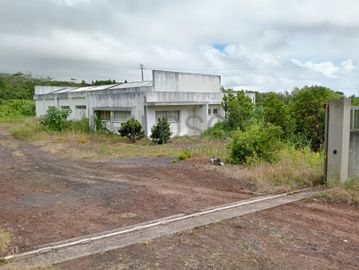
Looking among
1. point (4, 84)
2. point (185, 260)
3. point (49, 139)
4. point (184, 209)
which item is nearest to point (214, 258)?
point (185, 260)

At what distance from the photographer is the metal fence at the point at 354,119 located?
639cm

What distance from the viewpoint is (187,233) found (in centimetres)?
427

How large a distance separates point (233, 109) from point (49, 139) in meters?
11.5

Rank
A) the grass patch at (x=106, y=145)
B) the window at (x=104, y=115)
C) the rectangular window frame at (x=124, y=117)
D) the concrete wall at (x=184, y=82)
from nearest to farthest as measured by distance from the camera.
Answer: the grass patch at (x=106, y=145), the rectangular window frame at (x=124, y=117), the concrete wall at (x=184, y=82), the window at (x=104, y=115)

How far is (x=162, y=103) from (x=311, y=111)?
28.1ft

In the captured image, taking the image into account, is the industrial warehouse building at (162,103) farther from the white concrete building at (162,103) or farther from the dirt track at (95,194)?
the dirt track at (95,194)

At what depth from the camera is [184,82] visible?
71.5ft

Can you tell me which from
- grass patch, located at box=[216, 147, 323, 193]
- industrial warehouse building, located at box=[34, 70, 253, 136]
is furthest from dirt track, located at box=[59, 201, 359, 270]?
industrial warehouse building, located at box=[34, 70, 253, 136]

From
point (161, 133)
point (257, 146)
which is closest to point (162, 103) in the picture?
point (161, 133)

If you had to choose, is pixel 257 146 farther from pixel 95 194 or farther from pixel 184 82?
pixel 184 82

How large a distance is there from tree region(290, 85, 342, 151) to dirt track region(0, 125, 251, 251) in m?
5.88

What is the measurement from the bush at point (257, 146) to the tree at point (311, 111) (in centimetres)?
349

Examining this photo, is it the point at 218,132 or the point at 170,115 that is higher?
the point at 170,115

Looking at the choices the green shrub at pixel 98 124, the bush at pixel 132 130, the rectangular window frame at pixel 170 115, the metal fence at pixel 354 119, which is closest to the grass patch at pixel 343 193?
the metal fence at pixel 354 119
